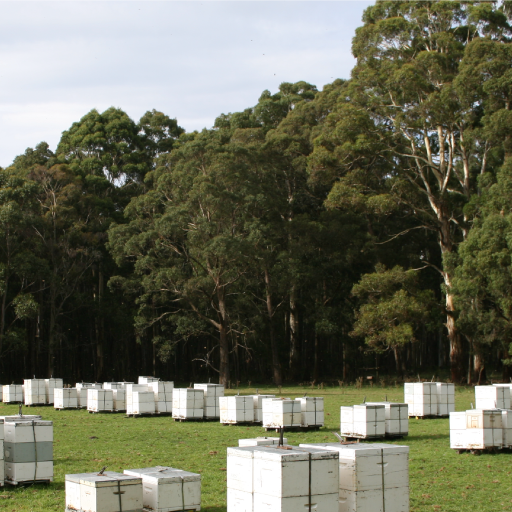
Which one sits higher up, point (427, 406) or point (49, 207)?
point (49, 207)

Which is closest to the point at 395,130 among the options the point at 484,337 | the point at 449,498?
the point at 484,337

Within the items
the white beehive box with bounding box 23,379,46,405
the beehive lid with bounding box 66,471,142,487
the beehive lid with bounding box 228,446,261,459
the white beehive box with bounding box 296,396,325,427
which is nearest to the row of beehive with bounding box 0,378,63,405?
the white beehive box with bounding box 23,379,46,405

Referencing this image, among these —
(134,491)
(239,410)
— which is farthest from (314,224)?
(134,491)

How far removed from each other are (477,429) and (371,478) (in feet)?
22.7

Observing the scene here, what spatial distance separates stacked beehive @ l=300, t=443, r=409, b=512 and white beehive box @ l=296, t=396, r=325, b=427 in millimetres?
9520

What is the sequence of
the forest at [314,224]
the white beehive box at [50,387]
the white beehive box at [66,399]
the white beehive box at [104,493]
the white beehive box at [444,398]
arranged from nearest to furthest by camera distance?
1. the white beehive box at [104,493]
2. the white beehive box at [444,398]
3. the white beehive box at [66,399]
4. the white beehive box at [50,387]
5. the forest at [314,224]

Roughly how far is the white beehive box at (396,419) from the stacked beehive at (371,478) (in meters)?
8.30

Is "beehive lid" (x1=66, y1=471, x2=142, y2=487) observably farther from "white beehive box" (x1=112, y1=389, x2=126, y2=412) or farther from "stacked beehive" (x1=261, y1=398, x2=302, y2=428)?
"white beehive box" (x1=112, y1=389, x2=126, y2=412)

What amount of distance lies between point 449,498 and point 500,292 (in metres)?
24.1

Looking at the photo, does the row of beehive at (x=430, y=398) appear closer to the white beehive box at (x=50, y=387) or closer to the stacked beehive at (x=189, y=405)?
the stacked beehive at (x=189, y=405)

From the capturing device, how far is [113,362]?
52344 mm

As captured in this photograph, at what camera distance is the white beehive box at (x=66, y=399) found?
26188 mm

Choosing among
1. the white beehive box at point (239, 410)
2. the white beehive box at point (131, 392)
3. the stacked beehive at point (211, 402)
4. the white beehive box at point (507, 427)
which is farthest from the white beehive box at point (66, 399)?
the white beehive box at point (507, 427)

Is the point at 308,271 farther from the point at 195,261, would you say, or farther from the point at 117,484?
the point at 117,484
